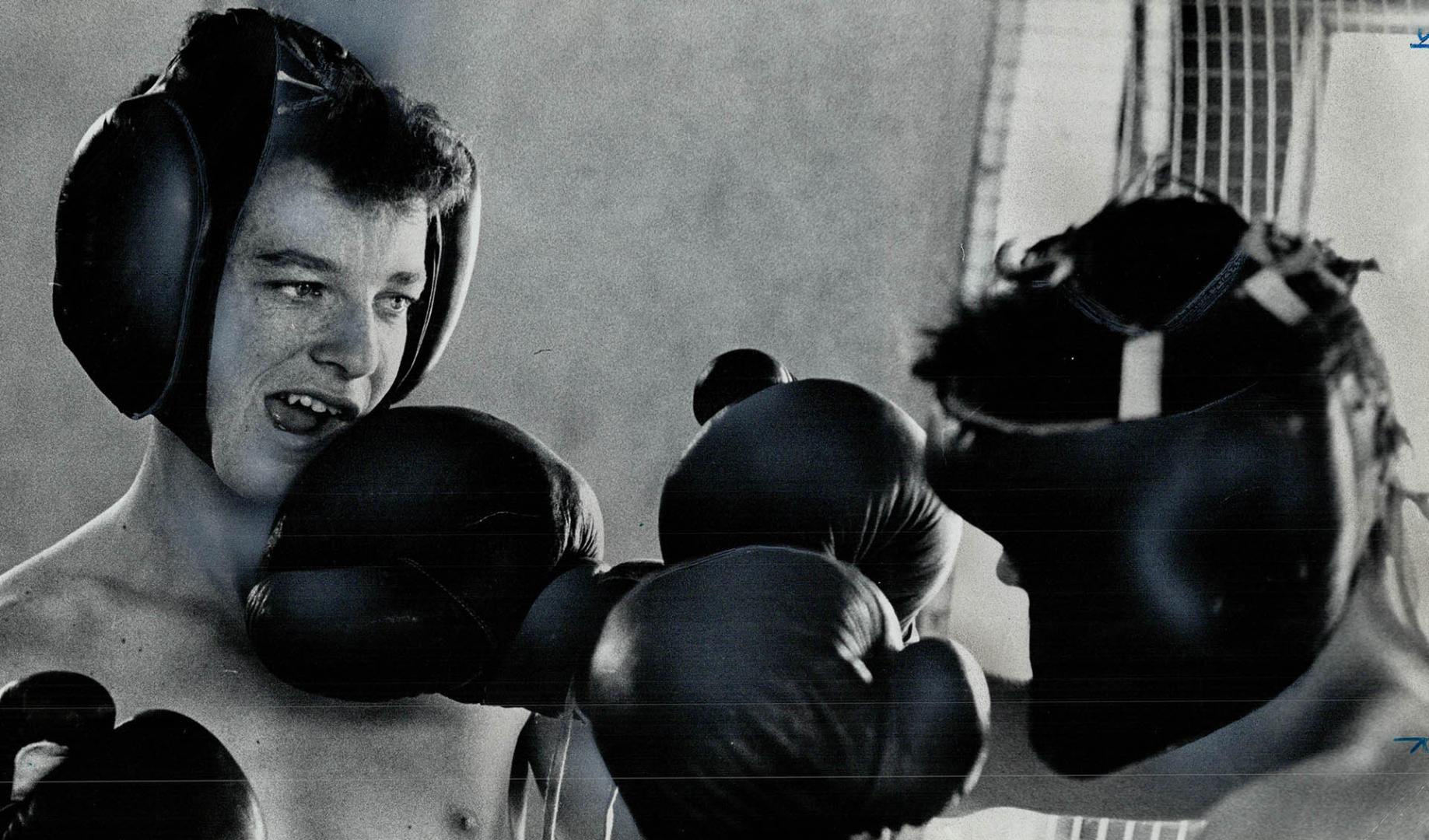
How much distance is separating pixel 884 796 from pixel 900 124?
2.91 feet

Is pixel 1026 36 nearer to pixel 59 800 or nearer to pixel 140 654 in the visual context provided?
pixel 140 654

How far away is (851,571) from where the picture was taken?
1553 millimetres

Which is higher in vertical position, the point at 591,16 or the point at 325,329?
the point at 591,16

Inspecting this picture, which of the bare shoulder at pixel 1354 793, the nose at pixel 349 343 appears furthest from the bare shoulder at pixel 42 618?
the bare shoulder at pixel 1354 793

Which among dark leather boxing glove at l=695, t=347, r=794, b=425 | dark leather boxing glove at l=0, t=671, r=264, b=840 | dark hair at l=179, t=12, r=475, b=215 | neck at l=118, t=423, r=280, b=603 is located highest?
dark hair at l=179, t=12, r=475, b=215

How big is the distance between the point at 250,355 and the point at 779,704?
85 cm

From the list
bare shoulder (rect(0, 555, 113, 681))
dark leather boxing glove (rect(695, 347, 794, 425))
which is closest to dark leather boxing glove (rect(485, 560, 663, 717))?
dark leather boxing glove (rect(695, 347, 794, 425))

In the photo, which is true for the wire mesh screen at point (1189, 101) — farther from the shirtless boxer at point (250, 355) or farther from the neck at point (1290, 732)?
the shirtless boxer at point (250, 355)

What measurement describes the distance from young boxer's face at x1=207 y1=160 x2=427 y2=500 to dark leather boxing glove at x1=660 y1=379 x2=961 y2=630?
47 cm

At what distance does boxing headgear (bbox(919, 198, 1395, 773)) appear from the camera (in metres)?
1.53

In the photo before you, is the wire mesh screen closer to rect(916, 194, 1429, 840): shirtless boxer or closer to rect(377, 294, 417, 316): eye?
rect(916, 194, 1429, 840): shirtless boxer

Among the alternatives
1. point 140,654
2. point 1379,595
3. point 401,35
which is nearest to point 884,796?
point 1379,595

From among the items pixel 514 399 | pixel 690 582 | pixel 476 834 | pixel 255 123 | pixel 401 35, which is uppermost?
pixel 401 35

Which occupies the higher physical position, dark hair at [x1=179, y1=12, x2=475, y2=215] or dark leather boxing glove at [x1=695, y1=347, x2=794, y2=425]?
dark hair at [x1=179, y1=12, x2=475, y2=215]
